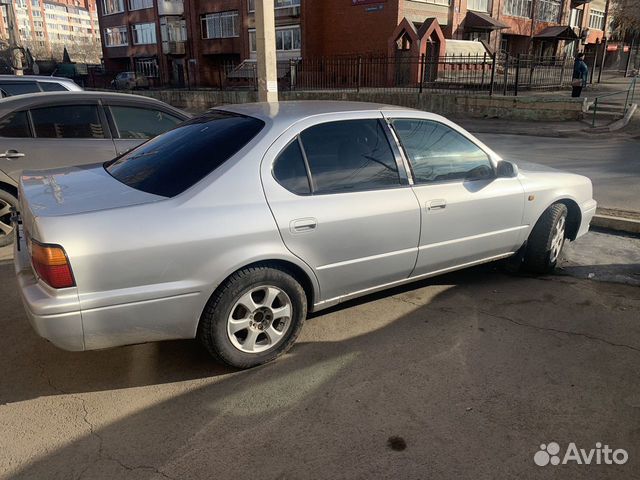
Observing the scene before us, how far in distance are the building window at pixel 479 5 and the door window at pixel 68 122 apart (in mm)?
33714

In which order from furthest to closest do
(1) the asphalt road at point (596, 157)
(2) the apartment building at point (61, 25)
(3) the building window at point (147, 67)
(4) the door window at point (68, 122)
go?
(2) the apartment building at point (61, 25) → (3) the building window at point (147, 67) → (1) the asphalt road at point (596, 157) → (4) the door window at point (68, 122)

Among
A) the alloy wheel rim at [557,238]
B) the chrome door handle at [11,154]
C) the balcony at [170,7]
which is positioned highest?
the balcony at [170,7]

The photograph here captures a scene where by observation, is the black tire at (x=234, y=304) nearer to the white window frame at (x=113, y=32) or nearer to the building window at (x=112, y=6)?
the white window frame at (x=113, y=32)

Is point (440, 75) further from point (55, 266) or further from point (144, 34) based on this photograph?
point (144, 34)

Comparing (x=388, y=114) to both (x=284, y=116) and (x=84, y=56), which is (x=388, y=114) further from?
(x=84, y=56)

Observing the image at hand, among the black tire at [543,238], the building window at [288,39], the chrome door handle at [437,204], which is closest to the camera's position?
the chrome door handle at [437,204]

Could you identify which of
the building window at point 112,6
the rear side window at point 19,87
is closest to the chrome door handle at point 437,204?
the rear side window at point 19,87

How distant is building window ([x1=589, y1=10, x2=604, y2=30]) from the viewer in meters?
49.4

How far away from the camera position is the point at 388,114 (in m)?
3.79

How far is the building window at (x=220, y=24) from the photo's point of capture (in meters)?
37.0

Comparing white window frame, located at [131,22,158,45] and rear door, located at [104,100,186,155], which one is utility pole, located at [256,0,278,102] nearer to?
rear door, located at [104,100,186,155]

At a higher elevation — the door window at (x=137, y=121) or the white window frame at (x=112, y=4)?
the white window frame at (x=112, y=4)

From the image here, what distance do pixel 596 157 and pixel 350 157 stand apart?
9276 millimetres

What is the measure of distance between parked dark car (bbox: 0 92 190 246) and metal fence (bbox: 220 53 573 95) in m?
15.3
